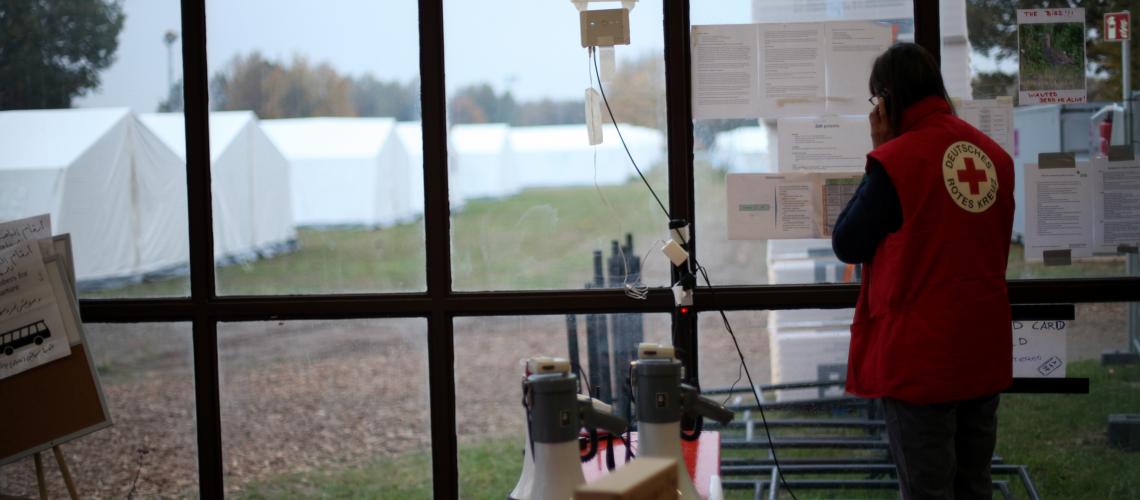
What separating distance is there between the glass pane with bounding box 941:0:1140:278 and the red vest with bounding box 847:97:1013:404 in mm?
903

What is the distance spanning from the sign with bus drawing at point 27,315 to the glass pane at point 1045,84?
2.91 meters

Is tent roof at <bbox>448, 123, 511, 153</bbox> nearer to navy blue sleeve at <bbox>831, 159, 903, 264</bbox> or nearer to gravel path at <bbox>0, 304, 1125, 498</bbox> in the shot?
gravel path at <bbox>0, 304, 1125, 498</bbox>

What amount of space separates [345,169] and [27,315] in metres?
1.08

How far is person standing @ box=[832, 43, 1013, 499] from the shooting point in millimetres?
2242

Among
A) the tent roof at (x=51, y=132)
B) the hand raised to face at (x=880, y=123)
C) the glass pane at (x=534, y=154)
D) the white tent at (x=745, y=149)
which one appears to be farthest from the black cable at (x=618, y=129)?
the tent roof at (x=51, y=132)

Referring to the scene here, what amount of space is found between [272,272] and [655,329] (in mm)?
1305

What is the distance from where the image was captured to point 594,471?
7.25ft

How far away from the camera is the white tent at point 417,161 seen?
3246mm

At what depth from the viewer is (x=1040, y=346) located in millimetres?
3133

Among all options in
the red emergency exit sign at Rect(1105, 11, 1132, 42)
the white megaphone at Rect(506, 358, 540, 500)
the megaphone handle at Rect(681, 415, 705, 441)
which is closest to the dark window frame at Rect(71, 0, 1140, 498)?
the red emergency exit sign at Rect(1105, 11, 1132, 42)

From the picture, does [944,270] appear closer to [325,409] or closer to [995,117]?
[995,117]

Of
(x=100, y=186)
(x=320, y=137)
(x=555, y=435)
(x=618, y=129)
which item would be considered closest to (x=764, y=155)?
(x=618, y=129)

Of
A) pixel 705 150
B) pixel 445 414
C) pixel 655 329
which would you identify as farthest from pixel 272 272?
pixel 705 150

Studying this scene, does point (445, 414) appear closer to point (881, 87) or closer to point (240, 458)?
point (240, 458)
